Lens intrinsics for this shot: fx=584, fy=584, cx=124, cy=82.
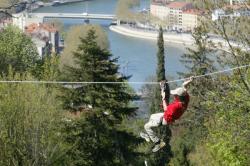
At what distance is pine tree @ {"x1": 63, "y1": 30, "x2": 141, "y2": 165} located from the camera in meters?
9.91

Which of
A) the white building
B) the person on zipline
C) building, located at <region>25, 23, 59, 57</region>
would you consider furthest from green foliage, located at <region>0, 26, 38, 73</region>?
building, located at <region>25, 23, 59, 57</region>

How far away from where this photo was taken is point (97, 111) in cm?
994

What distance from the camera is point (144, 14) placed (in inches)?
2290

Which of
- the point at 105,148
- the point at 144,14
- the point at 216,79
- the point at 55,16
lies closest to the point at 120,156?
the point at 105,148

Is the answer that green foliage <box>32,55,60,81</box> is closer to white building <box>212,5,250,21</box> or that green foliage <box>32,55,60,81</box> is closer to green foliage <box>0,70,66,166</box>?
green foliage <box>0,70,66,166</box>

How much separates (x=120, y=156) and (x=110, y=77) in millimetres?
1430

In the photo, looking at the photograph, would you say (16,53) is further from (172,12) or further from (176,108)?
(172,12)

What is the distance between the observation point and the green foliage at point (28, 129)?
9.30m

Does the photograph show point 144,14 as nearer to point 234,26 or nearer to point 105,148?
point 105,148

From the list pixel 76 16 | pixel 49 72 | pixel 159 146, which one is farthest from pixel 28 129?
pixel 76 16

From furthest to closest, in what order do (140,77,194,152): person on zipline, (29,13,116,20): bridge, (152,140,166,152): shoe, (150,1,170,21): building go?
1. (150,1,170,21): building
2. (29,13,116,20): bridge
3. (152,140,166,152): shoe
4. (140,77,194,152): person on zipline

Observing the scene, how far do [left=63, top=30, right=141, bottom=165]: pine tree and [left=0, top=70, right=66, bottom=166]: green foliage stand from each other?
322 mm

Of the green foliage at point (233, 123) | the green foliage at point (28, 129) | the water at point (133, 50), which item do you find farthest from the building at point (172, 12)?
the green foliage at point (233, 123)

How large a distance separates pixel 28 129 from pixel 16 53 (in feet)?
32.0
